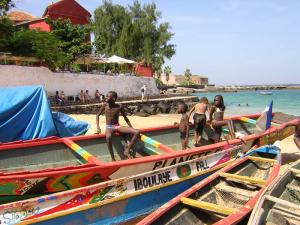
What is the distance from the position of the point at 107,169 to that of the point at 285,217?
9.68 feet

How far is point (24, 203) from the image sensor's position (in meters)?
4.86

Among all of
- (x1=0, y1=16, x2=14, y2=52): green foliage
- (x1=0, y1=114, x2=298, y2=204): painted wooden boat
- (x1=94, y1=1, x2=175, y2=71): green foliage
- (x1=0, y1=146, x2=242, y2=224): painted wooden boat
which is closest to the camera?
(x1=0, y1=146, x2=242, y2=224): painted wooden boat

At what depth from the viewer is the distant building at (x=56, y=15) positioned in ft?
115

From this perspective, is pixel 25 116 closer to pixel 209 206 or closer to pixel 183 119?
pixel 183 119

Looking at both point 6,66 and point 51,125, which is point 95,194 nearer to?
point 51,125

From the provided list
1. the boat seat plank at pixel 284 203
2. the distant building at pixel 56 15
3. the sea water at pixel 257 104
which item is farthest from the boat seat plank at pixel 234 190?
the distant building at pixel 56 15

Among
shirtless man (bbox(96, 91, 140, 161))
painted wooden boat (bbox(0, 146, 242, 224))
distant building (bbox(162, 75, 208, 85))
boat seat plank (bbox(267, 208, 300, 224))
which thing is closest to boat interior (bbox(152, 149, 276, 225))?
boat seat plank (bbox(267, 208, 300, 224))

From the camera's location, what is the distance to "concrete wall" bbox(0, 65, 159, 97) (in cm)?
2141

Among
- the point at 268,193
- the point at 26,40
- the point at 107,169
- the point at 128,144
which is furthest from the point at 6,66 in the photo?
the point at 268,193

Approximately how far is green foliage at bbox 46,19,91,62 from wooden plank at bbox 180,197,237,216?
23914 mm

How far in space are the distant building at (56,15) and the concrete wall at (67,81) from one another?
7800 mm

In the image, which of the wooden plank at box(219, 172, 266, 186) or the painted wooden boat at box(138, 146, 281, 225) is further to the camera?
the wooden plank at box(219, 172, 266, 186)

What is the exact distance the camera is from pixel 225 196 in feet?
19.0

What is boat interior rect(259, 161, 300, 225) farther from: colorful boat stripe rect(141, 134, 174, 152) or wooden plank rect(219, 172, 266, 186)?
colorful boat stripe rect(141, 134, 174, 152)
